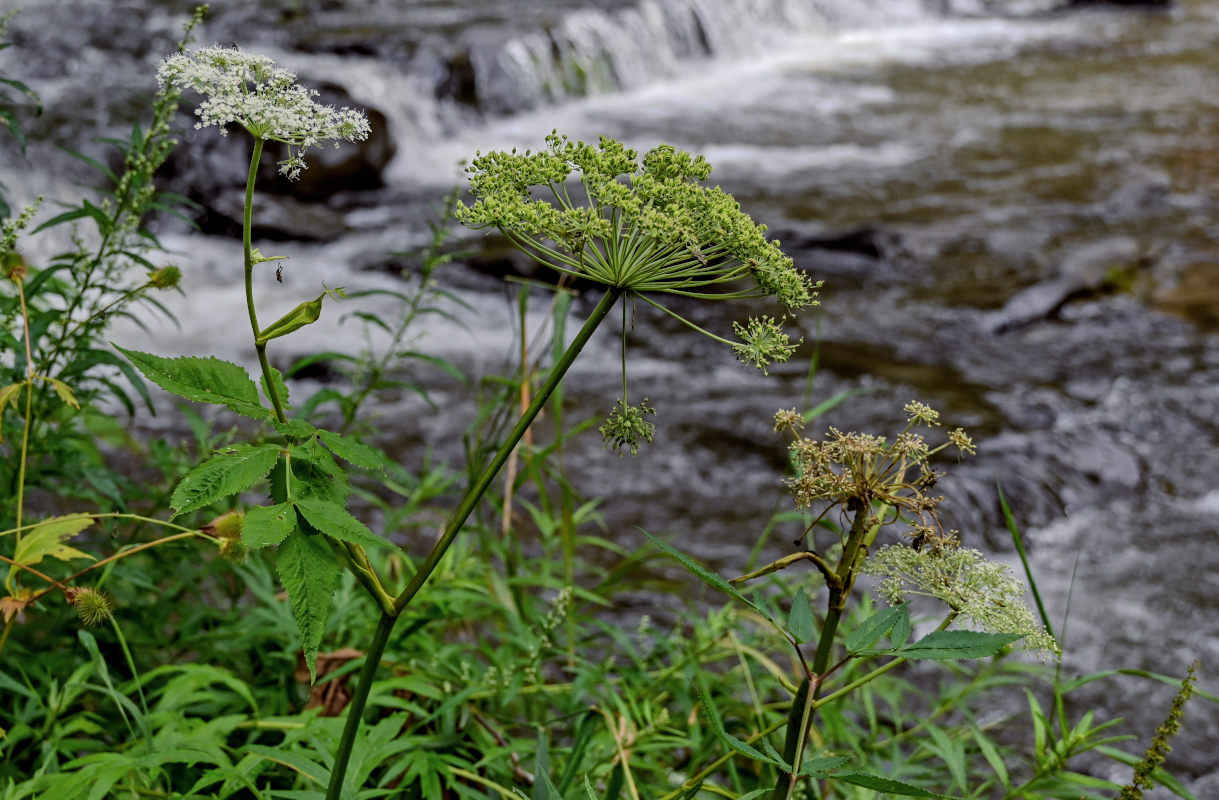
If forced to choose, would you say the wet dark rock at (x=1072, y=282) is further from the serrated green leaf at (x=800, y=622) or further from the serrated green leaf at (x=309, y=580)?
the serrated green leaf at (x=309, y=580)

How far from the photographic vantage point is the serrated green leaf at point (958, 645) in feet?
3.82

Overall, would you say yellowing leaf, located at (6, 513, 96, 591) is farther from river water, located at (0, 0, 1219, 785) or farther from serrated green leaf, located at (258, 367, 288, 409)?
river water, located at (0, 0, 1219, 785)

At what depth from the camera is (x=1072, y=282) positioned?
345 inches

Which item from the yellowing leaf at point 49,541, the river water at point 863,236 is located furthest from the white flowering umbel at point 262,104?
the river water at point 863,236

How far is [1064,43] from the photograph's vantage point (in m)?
19.7

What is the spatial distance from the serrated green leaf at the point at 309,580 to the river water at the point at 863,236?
77.0 inches

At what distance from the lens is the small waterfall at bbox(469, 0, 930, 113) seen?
1434cm

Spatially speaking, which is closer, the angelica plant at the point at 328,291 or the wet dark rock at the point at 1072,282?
the angelica plant at the point at 328,291

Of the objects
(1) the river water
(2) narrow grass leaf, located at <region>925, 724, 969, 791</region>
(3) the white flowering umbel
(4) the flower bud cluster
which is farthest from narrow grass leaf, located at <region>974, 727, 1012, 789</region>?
(3) the white flowering umbel

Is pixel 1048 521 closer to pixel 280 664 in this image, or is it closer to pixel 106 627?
pixel 280 664

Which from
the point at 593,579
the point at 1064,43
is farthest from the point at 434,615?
the point at 1064,43

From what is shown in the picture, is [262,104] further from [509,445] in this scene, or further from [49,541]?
[49,541]

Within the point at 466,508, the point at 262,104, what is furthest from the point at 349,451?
the point at 262,104

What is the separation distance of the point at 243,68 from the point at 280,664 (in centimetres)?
175
